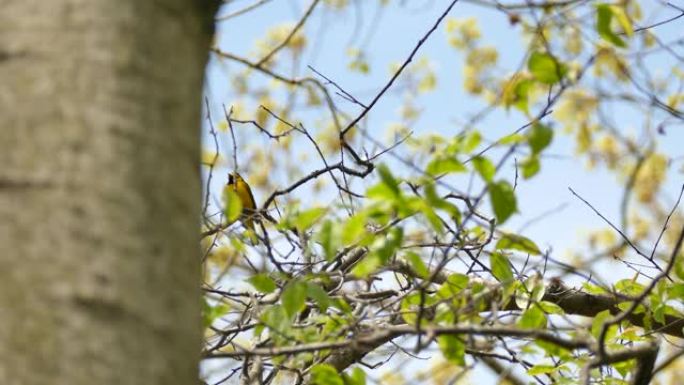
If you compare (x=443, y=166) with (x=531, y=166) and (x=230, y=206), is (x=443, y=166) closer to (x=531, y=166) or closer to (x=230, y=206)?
(x=531, y=166)

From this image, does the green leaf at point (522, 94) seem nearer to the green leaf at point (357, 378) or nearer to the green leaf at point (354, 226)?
the green leaf at point (354, 226)

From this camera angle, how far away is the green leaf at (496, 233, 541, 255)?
131 cm

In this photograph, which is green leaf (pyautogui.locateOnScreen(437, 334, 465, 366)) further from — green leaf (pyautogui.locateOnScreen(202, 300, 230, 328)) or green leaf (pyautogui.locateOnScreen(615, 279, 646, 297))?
green leaf (pyautogui.locateOnScreen(615, 279, 646, 297))

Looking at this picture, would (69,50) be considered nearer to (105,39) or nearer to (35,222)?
(105,39)

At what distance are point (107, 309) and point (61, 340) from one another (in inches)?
1.7

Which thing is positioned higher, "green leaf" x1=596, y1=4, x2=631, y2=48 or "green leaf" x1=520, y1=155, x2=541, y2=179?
"green leaf" x1=596, y1=4, x2=631, y2=48

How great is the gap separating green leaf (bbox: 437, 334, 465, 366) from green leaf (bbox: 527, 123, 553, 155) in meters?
0.42

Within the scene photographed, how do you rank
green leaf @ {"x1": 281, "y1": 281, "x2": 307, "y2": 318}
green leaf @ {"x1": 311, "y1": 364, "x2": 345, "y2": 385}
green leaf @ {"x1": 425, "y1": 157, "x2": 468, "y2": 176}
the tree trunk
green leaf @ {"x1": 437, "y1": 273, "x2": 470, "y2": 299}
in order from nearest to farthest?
the tree trunk < green leaf @ {"x1": 425, "y1": 157, "x2": 468, "y2": 176} < green leaf @ {"x1": 281, "y1": 281, "x2": 307, "y2": 318} < green leaf @ {"x1": 311, "y1": 364, "x2": 345, "y2": 385} < green leaf @ {"x1": 437, "y1": 273, "x2": 470, "y2": 299}

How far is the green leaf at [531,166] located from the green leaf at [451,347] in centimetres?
37

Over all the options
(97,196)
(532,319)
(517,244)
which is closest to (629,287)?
(532,319)

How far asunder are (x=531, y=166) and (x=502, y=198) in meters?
0.06

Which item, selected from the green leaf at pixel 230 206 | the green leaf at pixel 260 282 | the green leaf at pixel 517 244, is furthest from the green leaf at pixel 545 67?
the green leaf at pixel 260 282

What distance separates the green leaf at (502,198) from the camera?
3.65 ft

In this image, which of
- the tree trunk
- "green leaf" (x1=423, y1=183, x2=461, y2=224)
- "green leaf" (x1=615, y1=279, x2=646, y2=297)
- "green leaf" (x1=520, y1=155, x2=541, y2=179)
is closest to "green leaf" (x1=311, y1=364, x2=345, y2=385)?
"green leaf" (x1=423, y1=183, x2=461, y2=224)
